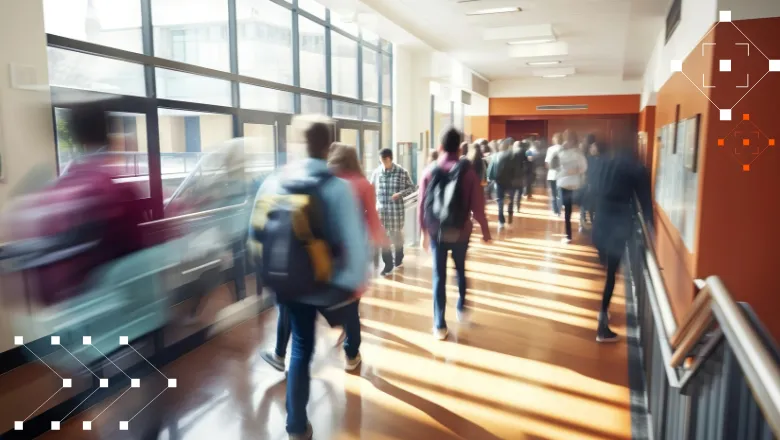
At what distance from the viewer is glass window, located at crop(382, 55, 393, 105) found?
995cm

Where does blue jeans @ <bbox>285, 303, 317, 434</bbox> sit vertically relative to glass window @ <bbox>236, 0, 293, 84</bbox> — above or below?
below

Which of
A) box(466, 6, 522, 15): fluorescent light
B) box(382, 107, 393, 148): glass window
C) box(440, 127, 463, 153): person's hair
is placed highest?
box(466, 6, 522, 15): fluorescent light

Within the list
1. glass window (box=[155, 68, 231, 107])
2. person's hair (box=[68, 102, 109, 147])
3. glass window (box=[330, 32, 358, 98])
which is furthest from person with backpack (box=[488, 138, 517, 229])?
person's hair (box=[68, 102, 109, 147])

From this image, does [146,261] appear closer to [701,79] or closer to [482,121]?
[701,79]

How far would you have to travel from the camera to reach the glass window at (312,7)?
7334mm

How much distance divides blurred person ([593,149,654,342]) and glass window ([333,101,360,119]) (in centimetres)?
513

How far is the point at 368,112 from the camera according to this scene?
9.45 meters

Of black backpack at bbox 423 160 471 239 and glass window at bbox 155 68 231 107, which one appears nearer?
black backpack at bbox 423 160 471 239

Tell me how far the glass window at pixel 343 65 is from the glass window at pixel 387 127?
1083mm

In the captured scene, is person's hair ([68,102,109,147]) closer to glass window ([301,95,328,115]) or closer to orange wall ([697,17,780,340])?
orange wall ([697,17,780,340])

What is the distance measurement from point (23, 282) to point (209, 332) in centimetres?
239

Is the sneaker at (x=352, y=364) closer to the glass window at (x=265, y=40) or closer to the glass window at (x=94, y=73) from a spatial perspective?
the glass window at (x=94, y=73)

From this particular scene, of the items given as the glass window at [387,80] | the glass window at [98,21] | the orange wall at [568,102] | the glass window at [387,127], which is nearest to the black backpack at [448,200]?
the glass window at [98,21]

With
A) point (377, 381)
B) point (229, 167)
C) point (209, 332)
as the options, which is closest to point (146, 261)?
point (377, 381)
